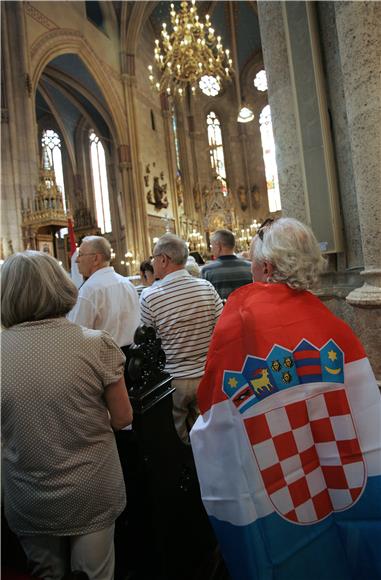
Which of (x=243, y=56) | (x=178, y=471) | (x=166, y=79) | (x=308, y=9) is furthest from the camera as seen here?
(x=243, y=56)

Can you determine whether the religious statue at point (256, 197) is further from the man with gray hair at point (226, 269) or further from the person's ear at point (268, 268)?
the person's ear at point (268, 268)

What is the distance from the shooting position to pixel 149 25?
1823 cm

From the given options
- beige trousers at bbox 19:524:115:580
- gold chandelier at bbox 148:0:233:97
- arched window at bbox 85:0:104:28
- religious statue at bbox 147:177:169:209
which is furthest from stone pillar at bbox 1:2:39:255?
beige trousers at bbox 19:524:115:580

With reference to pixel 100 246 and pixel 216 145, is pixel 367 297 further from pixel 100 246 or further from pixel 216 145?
pixel 216 145

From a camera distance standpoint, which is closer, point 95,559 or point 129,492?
point 95,559

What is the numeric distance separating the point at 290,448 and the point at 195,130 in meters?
21.2

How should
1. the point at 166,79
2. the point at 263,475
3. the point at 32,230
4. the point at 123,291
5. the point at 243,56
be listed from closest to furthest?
the point at 263,475
the point at 123,291
the point at 32,230
the point at 166,79
the point at 243,56

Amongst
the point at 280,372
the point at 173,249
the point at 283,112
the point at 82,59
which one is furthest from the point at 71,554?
the point at 82,59

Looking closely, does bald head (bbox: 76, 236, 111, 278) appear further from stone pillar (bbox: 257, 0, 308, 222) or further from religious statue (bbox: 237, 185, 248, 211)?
religious statue (bbox: 237, 185, 248, 211)

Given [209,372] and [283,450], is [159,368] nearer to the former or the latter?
[209,372]

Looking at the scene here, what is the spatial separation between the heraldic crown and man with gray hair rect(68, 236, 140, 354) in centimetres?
169

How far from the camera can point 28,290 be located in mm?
1255

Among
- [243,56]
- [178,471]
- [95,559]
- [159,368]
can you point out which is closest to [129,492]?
[178,471]

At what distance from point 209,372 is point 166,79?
13.0m
